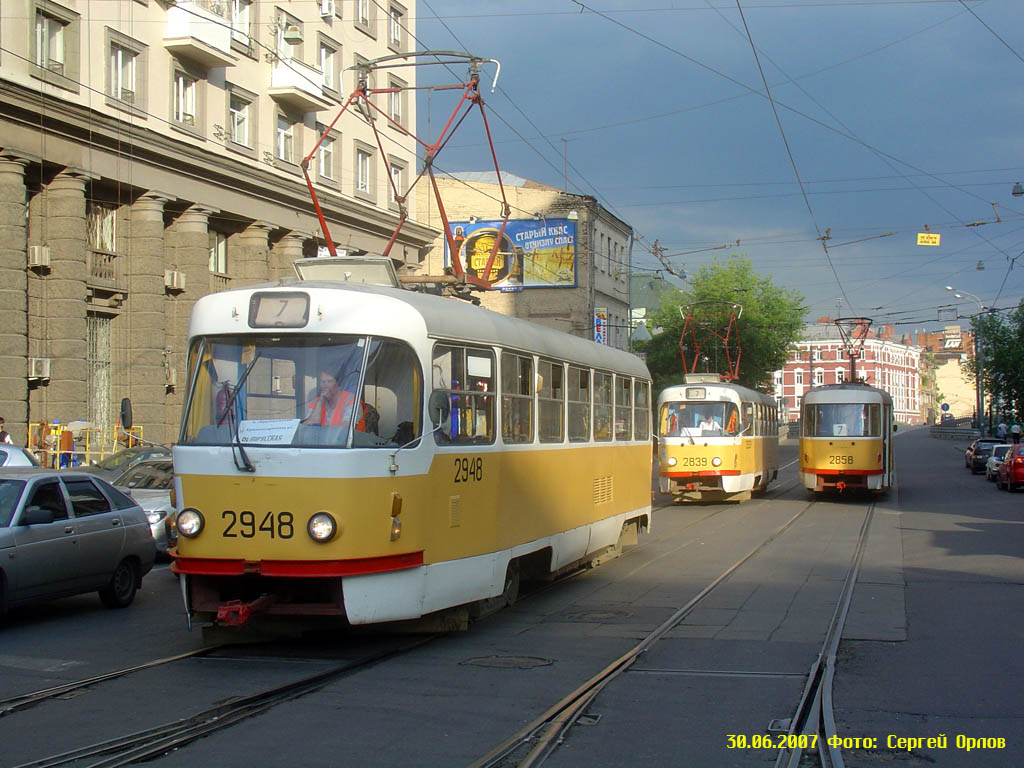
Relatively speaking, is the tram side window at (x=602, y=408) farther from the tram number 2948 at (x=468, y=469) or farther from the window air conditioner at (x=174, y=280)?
the window air conditioner at (x=174, y=280)

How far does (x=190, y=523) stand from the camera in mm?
8477

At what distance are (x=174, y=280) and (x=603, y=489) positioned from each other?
1905cm

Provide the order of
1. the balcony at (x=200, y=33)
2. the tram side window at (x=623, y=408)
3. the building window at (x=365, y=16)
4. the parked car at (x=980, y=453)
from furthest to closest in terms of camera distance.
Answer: the parked car at (x=980, y=453) → the building window at (x=365, y=16) → the balcony at (x=200, y=33) → the tram side window at (x=623, y=408)

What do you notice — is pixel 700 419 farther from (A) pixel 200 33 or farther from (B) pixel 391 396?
(B) pixel 391 396

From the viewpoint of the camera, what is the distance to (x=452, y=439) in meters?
9.40

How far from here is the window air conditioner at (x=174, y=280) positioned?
97.3 ft

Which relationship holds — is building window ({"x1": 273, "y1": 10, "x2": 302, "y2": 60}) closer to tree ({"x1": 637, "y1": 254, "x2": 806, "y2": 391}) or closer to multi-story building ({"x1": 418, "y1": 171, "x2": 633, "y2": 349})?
multi-story building ({"x1": 418, "y1": 171, "x2": 633, "y2": 349})

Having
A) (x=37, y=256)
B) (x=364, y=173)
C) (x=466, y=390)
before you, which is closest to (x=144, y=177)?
(x=37, y=256)

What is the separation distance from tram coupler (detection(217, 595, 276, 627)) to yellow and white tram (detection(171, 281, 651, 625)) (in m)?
0.01

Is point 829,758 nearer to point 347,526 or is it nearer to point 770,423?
point 347,526

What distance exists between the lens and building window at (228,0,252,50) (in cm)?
3152

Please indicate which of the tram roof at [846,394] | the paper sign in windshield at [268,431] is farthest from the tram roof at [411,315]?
the tram roof at [846,394]

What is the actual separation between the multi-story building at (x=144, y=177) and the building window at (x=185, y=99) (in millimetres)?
41

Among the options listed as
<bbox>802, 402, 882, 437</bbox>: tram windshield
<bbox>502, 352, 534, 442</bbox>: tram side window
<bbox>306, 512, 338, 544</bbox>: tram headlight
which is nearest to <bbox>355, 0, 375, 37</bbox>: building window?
<bbox>802, 402, 882, 437</bbox>: tram windshield
